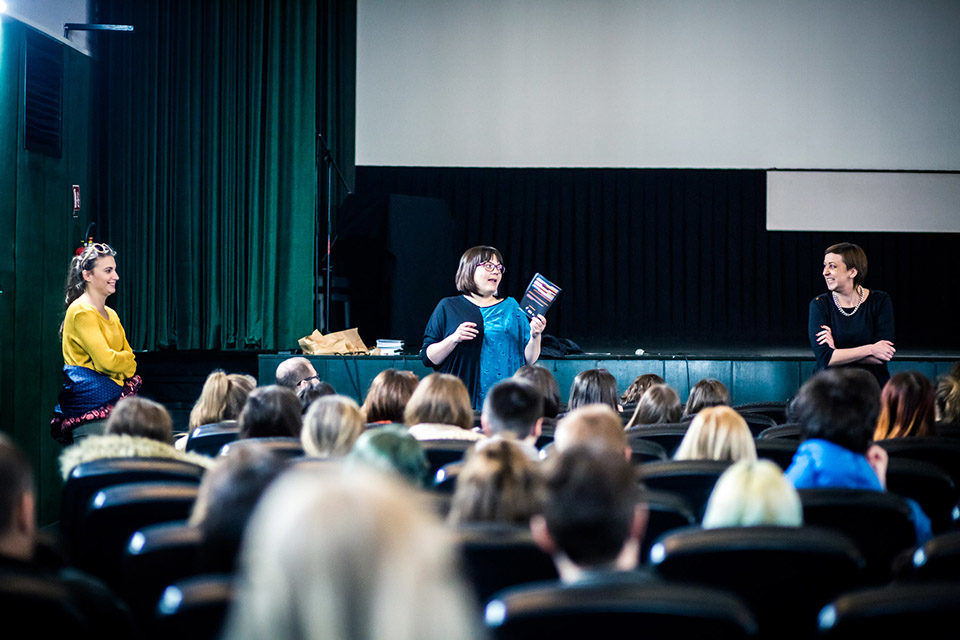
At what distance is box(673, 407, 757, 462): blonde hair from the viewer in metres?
3.07

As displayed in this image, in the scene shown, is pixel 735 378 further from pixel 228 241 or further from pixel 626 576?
pixel 626 576

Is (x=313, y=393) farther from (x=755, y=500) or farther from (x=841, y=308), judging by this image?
(x=841, y=308)

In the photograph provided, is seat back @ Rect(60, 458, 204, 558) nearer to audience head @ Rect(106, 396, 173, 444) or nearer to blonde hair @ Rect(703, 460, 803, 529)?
audience head @ Rect(106, 396, 173, 444)

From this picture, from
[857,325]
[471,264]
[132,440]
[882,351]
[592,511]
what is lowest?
[132,440]

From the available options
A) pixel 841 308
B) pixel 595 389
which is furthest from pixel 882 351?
pixel 595 389

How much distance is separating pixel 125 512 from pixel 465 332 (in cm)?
265

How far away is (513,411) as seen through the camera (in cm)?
324

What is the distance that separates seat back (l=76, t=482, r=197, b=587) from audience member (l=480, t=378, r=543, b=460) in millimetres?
1031

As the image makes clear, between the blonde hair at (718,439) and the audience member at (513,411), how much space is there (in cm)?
49

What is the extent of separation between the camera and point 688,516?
2500 millimetres

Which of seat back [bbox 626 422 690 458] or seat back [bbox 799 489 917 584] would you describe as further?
seat back [bbox 626 422 690 458]

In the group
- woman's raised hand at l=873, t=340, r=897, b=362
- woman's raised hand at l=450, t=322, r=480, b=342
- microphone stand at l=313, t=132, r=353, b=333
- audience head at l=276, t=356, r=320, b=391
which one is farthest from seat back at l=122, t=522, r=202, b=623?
microphone stand at l=313, t=132, r=353, b=333

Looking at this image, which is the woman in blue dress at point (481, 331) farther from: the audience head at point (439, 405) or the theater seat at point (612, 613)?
the theater seat at point (612, 613)

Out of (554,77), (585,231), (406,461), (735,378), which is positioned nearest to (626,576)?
(406,461)
